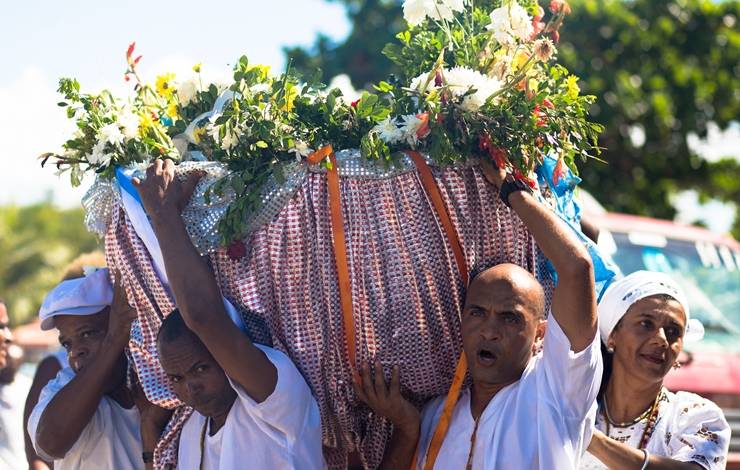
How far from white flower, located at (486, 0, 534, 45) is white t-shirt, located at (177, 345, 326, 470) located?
4.32ft

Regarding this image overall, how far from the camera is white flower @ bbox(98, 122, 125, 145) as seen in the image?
3816 millimetres

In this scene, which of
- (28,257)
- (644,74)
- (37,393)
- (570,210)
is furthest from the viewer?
(28,257)

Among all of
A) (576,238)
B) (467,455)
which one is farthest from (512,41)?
(467,455)

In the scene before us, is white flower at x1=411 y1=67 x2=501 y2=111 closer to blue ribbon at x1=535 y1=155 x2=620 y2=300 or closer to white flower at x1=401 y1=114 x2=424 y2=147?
white flower at x1=401 y1=114 x2=424 y2=147

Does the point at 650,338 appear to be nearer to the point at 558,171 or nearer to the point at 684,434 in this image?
the point at 684,434

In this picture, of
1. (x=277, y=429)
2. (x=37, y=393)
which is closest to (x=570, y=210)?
(x=277, y=429)

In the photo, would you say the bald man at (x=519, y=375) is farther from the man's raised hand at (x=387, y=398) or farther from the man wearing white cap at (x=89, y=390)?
the man wearing white cap at (x=89, y=390)

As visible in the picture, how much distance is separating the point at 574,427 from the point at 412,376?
0.68 meters

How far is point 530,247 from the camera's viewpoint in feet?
12.7

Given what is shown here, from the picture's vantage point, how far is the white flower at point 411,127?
3607 millimetres

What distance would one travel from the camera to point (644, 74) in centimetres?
1761

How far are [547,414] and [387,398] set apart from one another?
0.62 metres

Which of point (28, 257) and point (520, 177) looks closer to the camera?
point (520, 177)

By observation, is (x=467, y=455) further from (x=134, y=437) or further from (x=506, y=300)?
(x=134, y=437)
